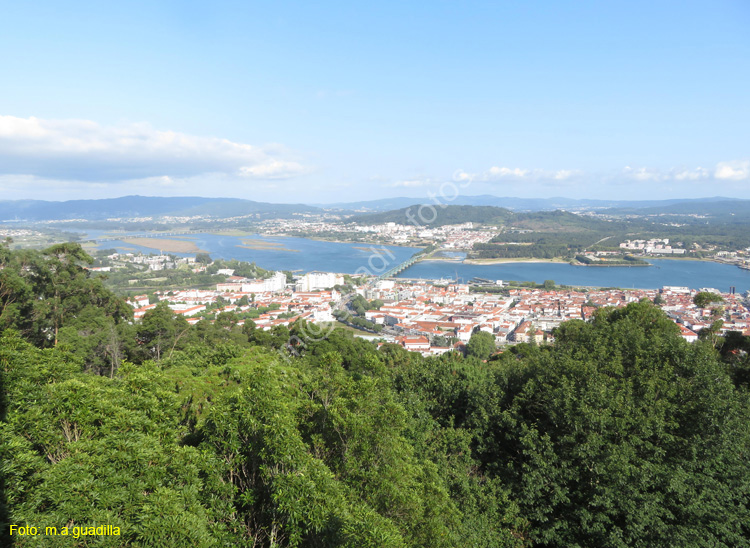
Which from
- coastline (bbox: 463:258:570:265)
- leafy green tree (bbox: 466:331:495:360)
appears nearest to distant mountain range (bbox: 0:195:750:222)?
coastline (bbox: 463:258:570:265)

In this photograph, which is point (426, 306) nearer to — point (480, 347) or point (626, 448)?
point (480, 347)

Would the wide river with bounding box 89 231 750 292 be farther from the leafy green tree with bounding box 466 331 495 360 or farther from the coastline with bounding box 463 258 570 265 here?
the leafy green tree with bounding box 466 331 495 360

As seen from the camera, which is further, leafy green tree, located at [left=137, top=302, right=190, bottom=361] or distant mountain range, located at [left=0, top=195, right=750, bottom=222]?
distant mountain range, located at [left=0, top=195, right=750, bottom=222]

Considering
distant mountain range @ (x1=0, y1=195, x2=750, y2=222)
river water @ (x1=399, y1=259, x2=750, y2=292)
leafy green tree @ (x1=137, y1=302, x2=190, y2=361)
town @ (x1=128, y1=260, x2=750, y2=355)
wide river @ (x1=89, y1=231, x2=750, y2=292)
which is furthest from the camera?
distant mountain range @ (x1=0, y1=195, x2=750, y2=222)

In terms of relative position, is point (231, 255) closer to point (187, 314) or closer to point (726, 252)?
point (187, 314)

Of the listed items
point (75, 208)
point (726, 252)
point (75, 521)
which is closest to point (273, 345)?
point (75, 521)

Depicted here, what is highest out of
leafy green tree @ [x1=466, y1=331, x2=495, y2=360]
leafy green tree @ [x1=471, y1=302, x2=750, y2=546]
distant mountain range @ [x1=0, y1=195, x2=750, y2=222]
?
distant mountain range @ [x1=0, y1=195, x2=750, y2=222]

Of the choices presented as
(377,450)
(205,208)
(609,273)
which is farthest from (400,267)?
(205,208)

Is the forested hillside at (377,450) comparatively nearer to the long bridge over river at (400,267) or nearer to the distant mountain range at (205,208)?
the long bridge over river at (400,267)
